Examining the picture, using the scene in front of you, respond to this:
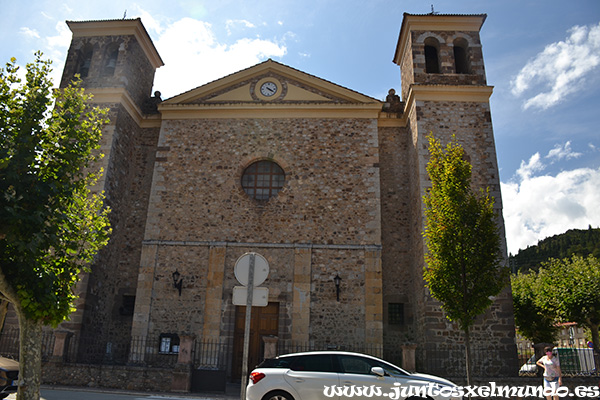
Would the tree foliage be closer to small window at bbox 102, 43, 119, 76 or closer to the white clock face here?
the white clock face

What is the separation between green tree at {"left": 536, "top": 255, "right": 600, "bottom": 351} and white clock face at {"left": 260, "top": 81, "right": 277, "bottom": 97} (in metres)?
14.3

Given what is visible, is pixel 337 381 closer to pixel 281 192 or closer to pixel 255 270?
pixel 255 270

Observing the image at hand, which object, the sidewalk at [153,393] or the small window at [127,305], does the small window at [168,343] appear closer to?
the small window at [127,305]

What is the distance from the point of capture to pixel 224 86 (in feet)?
53.6

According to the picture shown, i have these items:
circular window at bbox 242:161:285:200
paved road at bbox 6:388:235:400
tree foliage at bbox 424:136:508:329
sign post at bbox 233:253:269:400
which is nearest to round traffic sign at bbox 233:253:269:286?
sign post at bbox 233:253:269:400

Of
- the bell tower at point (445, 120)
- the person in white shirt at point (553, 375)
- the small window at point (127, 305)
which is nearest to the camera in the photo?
the person in white shirt at point (553, 375)

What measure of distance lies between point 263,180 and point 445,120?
6.66 metres

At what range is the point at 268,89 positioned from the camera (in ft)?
53.3

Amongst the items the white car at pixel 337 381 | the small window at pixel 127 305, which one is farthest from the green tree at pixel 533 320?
the small window at pixel 127 305

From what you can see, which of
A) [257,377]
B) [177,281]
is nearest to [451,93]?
[177,281]

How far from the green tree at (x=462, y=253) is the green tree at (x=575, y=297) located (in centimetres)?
957

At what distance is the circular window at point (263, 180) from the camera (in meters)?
15.2

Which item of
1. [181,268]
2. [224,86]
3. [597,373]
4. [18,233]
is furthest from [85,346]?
[597,373]

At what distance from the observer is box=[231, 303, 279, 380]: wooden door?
520 inches
